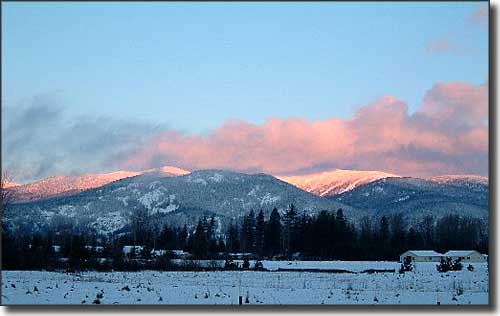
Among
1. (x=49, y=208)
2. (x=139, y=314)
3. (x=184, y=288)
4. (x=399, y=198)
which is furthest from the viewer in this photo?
(x=49, y=208)

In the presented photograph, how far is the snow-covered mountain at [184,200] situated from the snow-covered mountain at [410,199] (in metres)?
9.44

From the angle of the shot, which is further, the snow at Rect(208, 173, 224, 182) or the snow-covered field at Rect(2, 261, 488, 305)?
the snow at Rect(208, 173, 224, 182)

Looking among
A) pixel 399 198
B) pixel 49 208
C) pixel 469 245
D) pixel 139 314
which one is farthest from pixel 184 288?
pixel 49 208

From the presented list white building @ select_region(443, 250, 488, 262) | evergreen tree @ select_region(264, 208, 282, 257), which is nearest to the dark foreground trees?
evergreen tree @ select_region(264, 208, 282, 257)

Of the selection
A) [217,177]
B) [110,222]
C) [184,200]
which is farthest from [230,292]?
[217,177]

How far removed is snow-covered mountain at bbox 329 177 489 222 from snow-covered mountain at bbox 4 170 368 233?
944 cm

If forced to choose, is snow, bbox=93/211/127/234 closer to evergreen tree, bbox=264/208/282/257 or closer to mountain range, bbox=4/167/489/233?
mountain range, bbox=4/167/489/233

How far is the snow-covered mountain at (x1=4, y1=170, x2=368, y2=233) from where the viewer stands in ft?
500

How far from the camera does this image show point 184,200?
575 ft

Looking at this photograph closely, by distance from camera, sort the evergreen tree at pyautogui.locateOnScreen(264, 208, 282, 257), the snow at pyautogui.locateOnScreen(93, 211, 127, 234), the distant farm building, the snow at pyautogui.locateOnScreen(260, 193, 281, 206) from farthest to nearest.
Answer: the snow at pyautogui.locateOnScreen(93, 211, 127, 234)
the snow at pyautogui.locateOnScreen(260, 193, 281, 206)
the evergreen tree at pyautogui.locateOnScreen(264, 208, 282, 257)
the distant farm building

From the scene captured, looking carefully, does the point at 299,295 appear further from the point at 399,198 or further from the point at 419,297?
the point at 399,198

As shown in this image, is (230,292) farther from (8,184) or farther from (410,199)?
(410,199)

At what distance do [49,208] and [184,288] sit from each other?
485ft

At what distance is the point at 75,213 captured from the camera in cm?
17000
